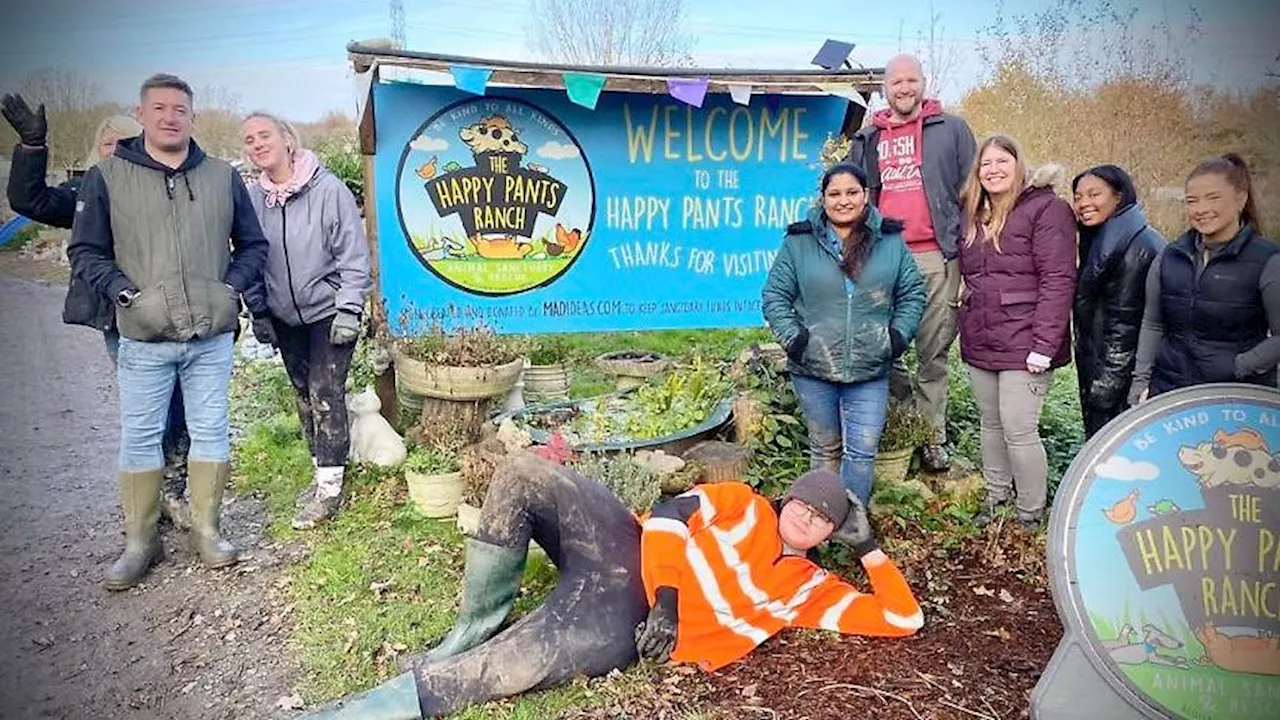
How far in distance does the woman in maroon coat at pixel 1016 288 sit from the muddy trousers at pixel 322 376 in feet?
10.2

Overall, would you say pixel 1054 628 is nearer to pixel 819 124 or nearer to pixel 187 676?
pixel 187 676

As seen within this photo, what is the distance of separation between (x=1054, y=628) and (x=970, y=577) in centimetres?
50

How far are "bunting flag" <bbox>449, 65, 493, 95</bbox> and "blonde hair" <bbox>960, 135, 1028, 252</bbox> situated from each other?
2912 millimetres

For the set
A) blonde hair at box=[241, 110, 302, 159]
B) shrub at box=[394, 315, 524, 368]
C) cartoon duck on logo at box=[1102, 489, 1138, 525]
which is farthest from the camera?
shrub at box=[394, 315, 524, 368]

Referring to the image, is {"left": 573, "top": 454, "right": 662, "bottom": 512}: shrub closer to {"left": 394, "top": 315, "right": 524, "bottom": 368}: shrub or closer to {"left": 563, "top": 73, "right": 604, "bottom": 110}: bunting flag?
{"left": 394, "top": 315, "right": 524, "bottom": 368}: shrub

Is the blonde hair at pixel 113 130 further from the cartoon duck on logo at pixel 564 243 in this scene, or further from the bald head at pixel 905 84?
the bald head at pixel 905 84

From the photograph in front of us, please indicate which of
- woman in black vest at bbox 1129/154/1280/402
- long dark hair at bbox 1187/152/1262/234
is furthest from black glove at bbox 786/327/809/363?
long dark hair at bbox 1187/152/1262/234

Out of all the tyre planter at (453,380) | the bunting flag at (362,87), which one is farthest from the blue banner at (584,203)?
the tyre planter at (453,380)

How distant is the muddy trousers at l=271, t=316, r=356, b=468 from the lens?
4871 mm

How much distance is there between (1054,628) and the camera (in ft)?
12.5

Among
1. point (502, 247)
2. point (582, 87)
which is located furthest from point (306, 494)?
point (582, 87)

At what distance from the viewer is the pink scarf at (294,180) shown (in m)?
4.62

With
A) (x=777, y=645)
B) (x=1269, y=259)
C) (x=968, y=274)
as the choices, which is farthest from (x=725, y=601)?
(x=1269, y=259)

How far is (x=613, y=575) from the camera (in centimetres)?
333
